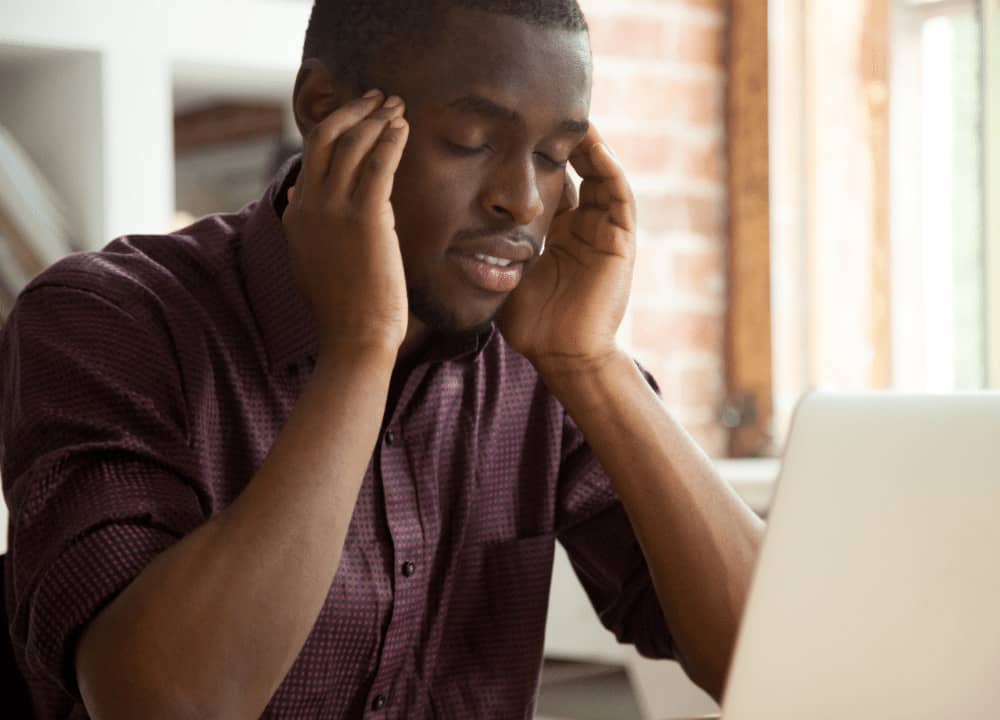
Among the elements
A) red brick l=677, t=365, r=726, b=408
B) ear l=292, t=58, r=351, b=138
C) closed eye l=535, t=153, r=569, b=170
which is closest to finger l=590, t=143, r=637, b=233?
closed eye l=535, t=153, r=569, b=170

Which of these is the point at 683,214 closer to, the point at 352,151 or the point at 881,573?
the point at 352,151

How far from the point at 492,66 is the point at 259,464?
407mm

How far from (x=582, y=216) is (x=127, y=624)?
0.67 meters

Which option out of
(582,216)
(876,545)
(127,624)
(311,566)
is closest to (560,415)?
(582,216)

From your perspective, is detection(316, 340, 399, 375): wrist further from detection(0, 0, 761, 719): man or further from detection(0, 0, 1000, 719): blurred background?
detection(0, 0, 1000, 719): blurred background

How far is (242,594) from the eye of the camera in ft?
3.51

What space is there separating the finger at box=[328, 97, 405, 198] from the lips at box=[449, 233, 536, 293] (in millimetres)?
116

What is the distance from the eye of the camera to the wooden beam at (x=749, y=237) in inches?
99.3

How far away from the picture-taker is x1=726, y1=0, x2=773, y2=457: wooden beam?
8.27ft

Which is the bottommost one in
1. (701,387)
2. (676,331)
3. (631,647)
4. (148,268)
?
(631,647)

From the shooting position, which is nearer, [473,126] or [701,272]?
[473,126]

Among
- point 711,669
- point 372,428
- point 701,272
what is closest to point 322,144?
point 372,428

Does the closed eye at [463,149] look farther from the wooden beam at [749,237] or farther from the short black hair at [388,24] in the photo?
the wooden beam at [749,237]

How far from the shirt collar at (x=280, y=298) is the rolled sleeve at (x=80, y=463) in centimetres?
11
